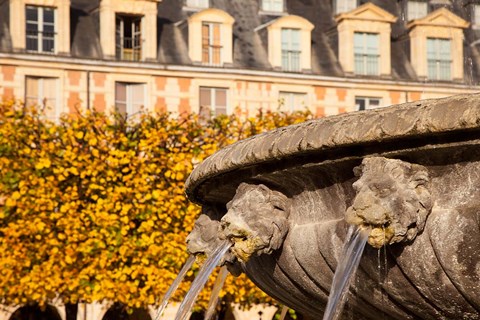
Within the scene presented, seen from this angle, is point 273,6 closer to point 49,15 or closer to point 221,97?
point 221,97

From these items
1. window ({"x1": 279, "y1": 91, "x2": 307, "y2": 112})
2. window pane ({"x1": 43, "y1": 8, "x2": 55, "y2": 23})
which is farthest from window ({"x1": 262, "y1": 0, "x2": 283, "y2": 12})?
window pane ({"x1": 43, "y1": 8, "x2": 55, "y2": 23})

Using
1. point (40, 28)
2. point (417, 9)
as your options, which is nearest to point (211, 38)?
point (40, 28)

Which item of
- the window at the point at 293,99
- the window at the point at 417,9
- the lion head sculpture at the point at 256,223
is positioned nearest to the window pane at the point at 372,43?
the window at the point at 417,9

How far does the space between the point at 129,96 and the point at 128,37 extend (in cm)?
169

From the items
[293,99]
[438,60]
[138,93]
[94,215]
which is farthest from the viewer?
[438,60]

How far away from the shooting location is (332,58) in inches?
1690

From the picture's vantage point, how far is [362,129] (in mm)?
6367

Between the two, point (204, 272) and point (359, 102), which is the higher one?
point (359, 102)

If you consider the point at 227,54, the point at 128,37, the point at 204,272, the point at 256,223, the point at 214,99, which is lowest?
the point at 204,272

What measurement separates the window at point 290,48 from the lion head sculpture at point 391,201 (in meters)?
35.6

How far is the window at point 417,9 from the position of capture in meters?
44.8

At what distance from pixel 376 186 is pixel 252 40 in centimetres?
3595

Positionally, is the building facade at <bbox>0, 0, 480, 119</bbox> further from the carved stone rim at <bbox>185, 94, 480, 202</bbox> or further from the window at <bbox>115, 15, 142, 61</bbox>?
the carved stone rim at <bbox>185, 94, 480, 202</bbox>

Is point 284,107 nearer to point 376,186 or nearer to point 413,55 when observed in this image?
point 413,55
